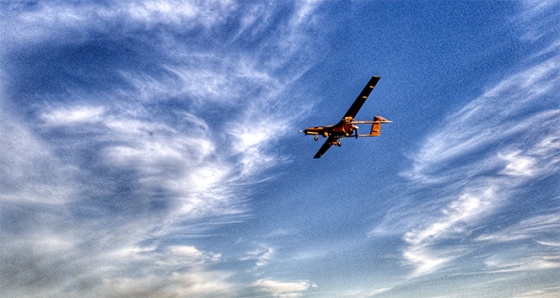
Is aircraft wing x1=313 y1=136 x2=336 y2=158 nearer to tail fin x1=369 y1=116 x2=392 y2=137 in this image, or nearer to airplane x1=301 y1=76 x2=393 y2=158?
airplane x1=301 y1=76 x2=393 y2=158

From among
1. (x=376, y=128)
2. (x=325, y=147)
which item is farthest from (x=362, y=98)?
(x=376, y=128)

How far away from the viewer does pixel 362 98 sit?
59.3 m

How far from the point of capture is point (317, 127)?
202ft

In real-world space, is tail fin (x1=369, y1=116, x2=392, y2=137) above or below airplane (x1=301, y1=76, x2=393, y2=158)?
above

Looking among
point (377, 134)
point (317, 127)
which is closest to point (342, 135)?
point (317, 127)

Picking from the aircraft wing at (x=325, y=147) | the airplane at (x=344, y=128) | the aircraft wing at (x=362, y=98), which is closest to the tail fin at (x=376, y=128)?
the airplane at (x=344, y=128)

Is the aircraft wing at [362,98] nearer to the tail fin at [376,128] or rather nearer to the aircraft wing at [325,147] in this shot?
the aircraft wing at [325,147]

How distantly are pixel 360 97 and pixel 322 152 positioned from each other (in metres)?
14.0

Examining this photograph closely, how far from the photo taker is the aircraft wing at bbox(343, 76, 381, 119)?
187 ft

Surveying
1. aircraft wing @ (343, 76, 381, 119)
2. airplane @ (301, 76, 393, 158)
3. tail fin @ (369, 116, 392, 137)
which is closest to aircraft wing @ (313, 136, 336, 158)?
airplane @ (301, 76, 393, 158)

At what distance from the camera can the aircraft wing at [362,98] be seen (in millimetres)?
56944

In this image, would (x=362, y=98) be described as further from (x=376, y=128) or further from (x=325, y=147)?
(x=376, y=128)

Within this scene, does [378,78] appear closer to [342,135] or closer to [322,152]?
[342,135]

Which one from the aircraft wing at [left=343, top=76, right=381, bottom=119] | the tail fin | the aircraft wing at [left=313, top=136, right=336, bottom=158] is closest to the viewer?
the aircraft wing at [left=343, top=76, right=381, bottom=119]
